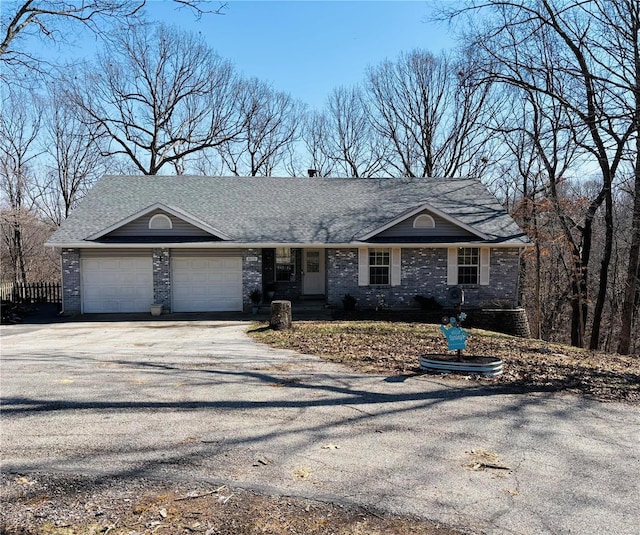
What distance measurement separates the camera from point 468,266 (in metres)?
16.9

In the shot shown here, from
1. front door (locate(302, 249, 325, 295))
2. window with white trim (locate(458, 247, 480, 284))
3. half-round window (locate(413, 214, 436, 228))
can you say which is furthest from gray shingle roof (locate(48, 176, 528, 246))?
front door (locate(302, 249, 325, 295))

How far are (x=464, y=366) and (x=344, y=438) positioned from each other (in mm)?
3277

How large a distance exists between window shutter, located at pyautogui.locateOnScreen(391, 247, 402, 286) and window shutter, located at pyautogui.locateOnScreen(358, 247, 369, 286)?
915 millimetres

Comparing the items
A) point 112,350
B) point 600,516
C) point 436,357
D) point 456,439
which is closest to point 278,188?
point 112,350

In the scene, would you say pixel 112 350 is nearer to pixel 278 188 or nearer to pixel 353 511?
pixel 353 511

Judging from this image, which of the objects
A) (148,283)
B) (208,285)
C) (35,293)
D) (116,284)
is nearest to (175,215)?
(148,283)

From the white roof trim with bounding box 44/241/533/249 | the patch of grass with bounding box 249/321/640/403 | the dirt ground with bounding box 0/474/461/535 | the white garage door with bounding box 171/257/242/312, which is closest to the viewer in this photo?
the dirt ground with bounding box 0/474/461/535

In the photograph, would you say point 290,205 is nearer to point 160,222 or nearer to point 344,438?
point 160,222

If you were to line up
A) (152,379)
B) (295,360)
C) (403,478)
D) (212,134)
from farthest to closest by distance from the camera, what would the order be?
(212,134) → (295,360) → (152,379) → (403,478)

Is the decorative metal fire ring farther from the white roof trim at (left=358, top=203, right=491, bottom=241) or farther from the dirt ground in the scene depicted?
the white roof trim at (left=358, top=203, right=491, bottom=241)

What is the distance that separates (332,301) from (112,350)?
8925 millimetres

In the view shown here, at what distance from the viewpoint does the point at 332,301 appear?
16781 millimetres

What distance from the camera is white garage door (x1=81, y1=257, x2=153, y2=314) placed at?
16.2 m

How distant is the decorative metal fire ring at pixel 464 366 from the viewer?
713cm
